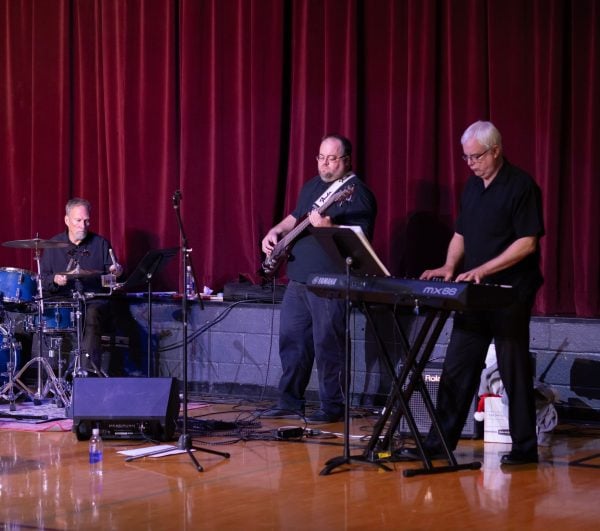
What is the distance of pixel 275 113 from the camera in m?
7.79

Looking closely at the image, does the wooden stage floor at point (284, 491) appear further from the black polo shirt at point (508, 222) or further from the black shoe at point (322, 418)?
the black polo shirt at point (508, 222)

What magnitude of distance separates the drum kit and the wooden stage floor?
1.46 meters

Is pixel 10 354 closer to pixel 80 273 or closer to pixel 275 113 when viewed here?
pixel 80 273

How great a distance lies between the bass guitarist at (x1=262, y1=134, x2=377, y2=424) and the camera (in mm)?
6445

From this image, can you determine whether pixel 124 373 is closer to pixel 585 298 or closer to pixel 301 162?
pixel 301 162

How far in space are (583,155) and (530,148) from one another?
36 cm

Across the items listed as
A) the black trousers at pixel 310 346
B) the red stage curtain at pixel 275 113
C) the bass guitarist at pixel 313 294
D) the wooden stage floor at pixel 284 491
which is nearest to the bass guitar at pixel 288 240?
the bass guitarist at pixel 313 294

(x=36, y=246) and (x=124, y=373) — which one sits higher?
(x=36, y=246)

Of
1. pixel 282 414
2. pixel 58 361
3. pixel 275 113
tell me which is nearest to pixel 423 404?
pixel 282 414

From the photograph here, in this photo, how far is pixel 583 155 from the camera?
655 centimetres

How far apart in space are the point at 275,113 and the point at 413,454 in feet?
11.3

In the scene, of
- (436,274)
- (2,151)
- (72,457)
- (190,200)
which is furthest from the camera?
(2,151)

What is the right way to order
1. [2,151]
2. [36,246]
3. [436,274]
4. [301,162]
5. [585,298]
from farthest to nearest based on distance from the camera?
1. [2,151]
2. [301,162]
3. [36,246]
4. [585,298]
5. [436,274]

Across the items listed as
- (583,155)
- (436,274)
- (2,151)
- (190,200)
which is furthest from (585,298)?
(2,151)
